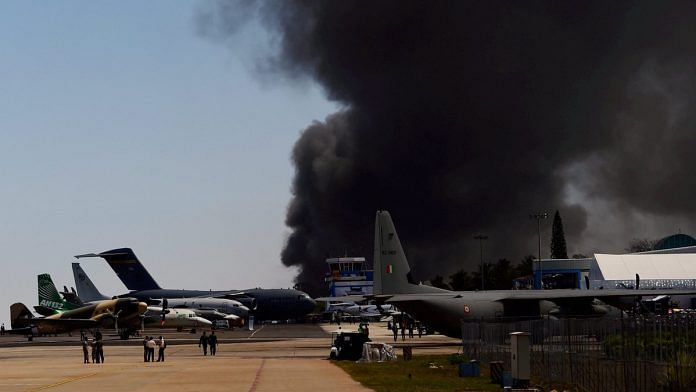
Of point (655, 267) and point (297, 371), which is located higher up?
point (655, 267)

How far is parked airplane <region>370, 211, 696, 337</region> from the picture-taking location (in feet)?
241

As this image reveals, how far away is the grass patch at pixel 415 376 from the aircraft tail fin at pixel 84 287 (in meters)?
96.6

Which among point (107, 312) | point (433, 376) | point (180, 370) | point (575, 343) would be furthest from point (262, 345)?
point (575, 343)

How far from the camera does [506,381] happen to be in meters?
39.5

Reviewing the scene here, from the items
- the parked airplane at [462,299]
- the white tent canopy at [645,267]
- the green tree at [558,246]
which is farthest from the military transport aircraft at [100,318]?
the green tree at [558,246]

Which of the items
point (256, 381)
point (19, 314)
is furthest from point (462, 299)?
point (19, 314)

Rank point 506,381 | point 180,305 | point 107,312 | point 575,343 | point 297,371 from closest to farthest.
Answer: point 575,343
point 506,381
point 297,371
point 107,312
point 180,305

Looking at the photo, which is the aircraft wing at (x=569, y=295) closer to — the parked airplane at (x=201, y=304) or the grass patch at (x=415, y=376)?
the grass patch at (x=415, y=376)

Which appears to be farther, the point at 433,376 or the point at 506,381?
the point at 433,376

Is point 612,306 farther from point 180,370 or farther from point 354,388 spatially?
point 354,388

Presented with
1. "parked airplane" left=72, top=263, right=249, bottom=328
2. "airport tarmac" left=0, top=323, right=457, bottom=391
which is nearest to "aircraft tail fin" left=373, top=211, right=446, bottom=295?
"airport tarmac" left=0, top=323, right=457, bottom=391

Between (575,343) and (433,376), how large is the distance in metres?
13.1

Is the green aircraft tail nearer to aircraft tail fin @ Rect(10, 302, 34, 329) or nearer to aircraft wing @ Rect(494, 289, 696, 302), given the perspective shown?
aircraft tail fin @ Rect(10, 302, 34, 329)

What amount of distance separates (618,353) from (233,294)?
140 meters
